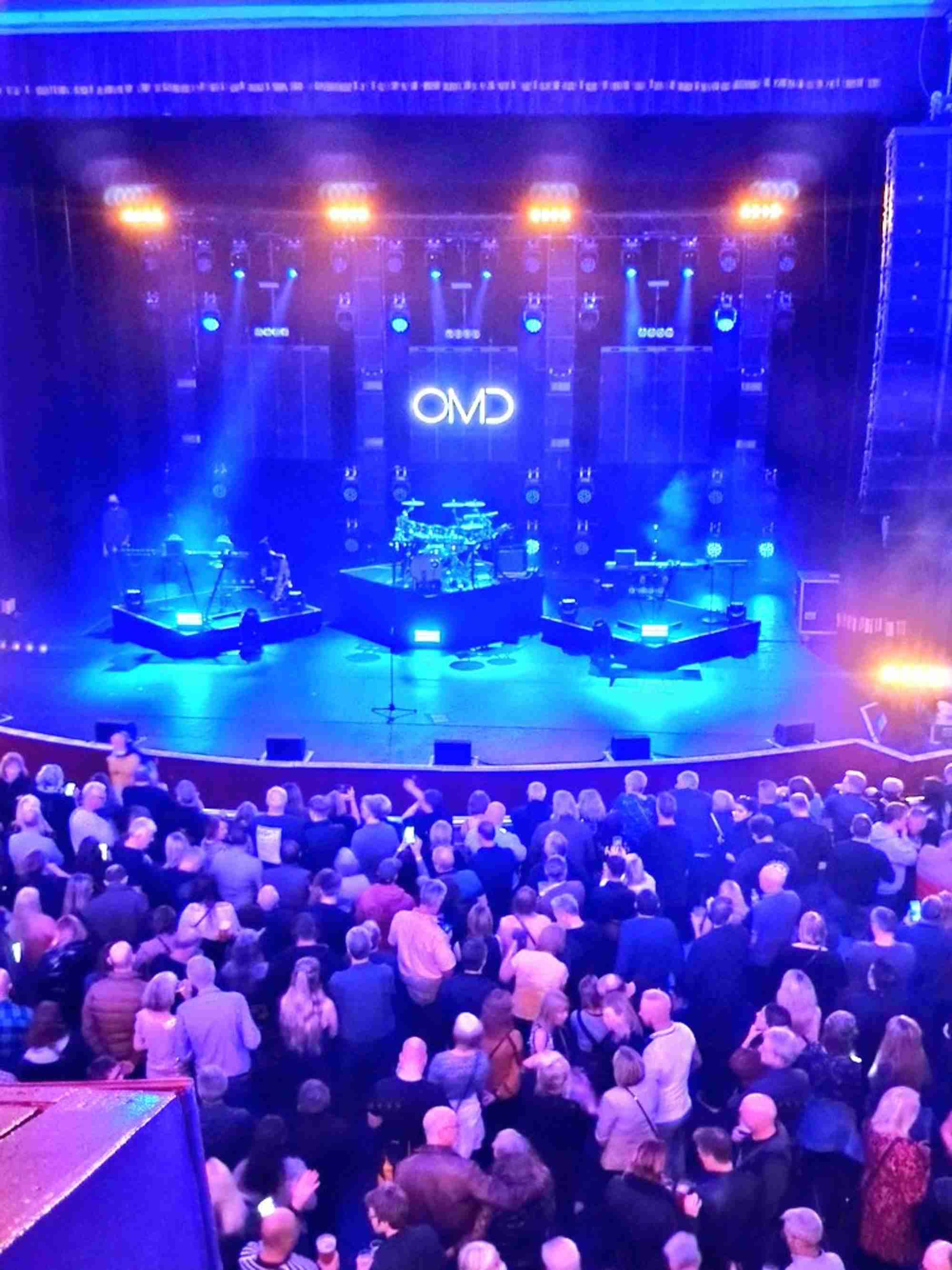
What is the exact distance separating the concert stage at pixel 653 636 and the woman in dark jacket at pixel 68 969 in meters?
7.88

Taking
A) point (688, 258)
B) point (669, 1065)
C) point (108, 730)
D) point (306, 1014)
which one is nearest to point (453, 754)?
point (108, 730)

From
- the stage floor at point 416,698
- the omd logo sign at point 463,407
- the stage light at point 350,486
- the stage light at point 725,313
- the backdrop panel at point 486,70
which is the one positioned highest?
the backdrop panel at point 486,70

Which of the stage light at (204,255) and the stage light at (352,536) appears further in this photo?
the stage light at (352,536)

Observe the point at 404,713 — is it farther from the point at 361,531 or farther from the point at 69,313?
the point at 69,313

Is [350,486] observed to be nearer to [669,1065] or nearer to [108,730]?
[108,730]

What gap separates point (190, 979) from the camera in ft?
15.1

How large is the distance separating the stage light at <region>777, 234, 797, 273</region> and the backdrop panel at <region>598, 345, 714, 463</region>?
4.34ft

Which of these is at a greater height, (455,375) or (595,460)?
(455,375)

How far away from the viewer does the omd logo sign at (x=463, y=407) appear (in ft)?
51.0

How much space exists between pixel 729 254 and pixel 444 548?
5093 mm

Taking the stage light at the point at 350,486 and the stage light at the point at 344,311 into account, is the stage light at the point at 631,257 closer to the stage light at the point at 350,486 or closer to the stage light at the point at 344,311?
the stage light at the point at 344,311

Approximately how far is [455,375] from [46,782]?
9.62 m

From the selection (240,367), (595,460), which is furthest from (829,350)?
(240,367)

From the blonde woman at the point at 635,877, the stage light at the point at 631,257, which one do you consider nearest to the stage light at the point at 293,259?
A: the stage light at the point at 631,257
